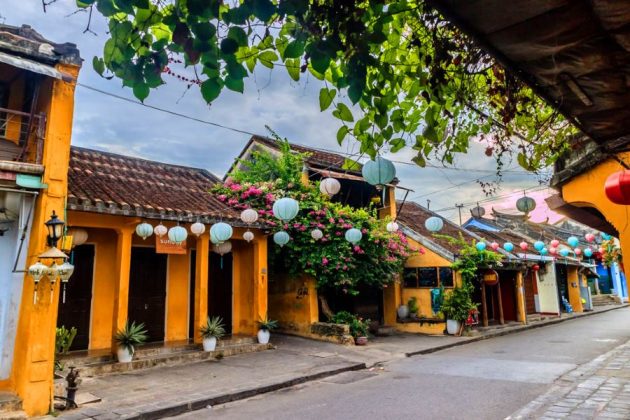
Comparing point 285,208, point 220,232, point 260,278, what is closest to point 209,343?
point 260,278

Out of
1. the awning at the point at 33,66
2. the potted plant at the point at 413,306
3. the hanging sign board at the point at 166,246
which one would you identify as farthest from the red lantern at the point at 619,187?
the potted plant at the point at 413,306

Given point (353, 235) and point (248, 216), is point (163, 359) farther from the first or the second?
point (353, 235)

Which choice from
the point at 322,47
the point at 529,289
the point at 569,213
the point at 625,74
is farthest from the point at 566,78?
the point at 529,289

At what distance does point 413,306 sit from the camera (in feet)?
56.5

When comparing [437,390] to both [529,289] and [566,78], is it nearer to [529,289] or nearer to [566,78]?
[566,78]

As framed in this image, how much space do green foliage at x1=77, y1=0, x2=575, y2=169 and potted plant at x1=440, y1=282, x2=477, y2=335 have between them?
12669mm

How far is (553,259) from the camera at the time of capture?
74.8 ft

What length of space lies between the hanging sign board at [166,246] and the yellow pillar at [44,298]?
11.6 feet

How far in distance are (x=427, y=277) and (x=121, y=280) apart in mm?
11500

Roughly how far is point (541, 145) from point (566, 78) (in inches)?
67.4

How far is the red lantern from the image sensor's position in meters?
4.19

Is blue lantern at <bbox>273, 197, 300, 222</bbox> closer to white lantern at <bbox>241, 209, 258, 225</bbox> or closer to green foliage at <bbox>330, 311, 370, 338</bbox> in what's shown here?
white lantern at <bbox>241, 209, 258, 225</bbox>

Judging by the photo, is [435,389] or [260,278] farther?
[260,278]

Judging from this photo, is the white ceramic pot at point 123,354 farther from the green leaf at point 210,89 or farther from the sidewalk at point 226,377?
the green leaf at point 210,89
